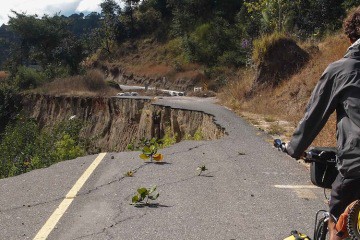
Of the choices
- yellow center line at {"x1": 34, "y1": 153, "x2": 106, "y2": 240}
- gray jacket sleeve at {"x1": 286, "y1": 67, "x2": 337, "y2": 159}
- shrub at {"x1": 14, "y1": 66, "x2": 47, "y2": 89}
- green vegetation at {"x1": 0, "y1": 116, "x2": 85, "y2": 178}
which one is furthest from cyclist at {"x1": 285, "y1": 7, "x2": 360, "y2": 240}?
shrub at {"x1": 14, "y1": 66, "x2": 47, "y2": 89}

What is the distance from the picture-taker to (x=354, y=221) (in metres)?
2.65

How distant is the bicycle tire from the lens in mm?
2637

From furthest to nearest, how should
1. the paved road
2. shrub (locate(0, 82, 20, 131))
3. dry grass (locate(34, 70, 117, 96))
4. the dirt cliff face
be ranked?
shrub (locate(0, 82, 20, 131)) → dry grass (locate(34, 70, 117, 96)) → the dirt cliff face → the paved road

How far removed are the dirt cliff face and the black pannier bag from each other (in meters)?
9.01

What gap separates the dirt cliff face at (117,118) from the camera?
17.5 meters

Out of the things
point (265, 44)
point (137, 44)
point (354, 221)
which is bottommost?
point (354, 221)

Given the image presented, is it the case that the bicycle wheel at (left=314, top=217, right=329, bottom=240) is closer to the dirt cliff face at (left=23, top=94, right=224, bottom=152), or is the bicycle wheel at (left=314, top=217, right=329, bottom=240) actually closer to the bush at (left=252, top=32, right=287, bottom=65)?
the dirt cliff face at (left=23, top=94, right=224, bottom=152)

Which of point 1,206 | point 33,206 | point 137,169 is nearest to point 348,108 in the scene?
point 33,206

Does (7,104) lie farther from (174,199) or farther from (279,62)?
(174,199)

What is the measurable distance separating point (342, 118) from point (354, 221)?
0.60 m

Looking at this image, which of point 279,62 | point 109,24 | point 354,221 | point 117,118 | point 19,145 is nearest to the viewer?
point 354,221

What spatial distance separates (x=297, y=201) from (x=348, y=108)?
3.01 m

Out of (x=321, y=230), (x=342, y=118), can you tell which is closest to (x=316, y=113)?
(x=342, y=118)

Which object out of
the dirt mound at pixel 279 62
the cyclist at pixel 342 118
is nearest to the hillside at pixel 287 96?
the dirt mound at pixel 279 62
